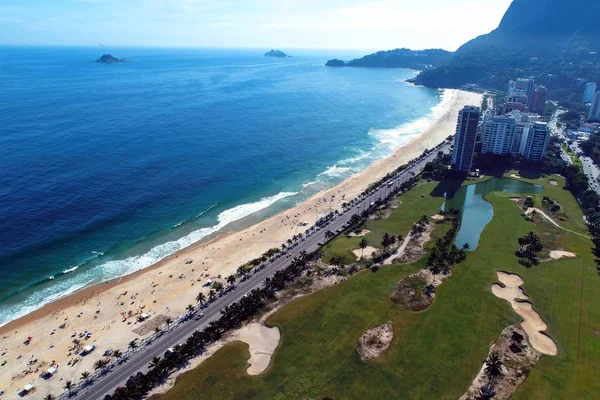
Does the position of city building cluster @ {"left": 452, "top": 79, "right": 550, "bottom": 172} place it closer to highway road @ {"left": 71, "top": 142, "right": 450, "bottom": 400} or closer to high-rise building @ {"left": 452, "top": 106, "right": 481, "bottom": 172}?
high-rise building @ {"left": 452, "top": 106, "right": 481, "bottom": 172}

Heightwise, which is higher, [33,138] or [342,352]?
[33,138]

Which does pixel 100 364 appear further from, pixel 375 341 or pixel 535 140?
pixel 535 140

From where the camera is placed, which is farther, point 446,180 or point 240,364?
point 446,180

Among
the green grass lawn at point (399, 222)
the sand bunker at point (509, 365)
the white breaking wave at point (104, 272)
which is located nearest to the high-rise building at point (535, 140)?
the green grass lawn at point (399, 222)

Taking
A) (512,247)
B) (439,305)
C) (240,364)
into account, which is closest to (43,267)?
(240,364)

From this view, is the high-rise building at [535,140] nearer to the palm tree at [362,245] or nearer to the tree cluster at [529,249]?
the tree cluster at [529,249]

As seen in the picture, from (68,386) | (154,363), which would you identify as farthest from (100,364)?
(154,363)

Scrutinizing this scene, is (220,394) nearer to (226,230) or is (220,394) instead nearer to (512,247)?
(226,230)
